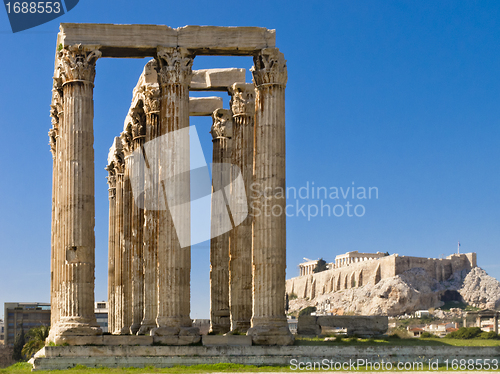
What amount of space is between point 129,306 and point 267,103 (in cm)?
1583

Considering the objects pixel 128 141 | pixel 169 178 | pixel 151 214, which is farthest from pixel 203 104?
pixel 169 178

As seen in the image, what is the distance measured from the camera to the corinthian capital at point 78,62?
33.1 metres

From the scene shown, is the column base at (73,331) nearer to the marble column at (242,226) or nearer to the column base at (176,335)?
the column base at (176,335)

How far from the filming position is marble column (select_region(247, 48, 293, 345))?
32562mm

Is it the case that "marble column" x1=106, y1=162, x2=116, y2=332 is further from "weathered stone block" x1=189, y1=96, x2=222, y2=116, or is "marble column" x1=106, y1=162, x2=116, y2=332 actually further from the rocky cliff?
the rocky cliff

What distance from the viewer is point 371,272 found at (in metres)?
170

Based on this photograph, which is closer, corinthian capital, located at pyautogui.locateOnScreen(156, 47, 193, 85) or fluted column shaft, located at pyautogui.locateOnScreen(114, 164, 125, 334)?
corinthian capital, located at pyautogui.locateOnScreen(156, 47, 193, 85)

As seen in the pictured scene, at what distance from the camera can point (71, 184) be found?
32750 mm

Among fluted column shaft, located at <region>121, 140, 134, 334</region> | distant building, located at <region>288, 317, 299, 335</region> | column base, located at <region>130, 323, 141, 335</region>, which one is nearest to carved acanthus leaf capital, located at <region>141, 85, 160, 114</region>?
fluted column shaft, located at <region>121, 140, 134, 334</region>

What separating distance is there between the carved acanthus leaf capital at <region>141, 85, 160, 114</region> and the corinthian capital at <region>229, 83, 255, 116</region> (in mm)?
3687

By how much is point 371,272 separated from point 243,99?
133m

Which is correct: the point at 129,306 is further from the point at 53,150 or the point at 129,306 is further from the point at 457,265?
the point at 457,265

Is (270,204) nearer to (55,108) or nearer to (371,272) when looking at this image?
(55,108)

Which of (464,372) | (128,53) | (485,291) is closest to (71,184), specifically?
(128,53)
